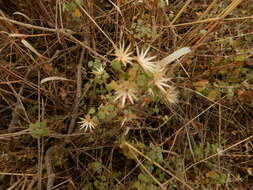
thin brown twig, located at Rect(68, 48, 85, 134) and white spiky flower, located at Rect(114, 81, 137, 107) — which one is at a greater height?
white spiky flower, located at Rect(114, 81, 137, 107)

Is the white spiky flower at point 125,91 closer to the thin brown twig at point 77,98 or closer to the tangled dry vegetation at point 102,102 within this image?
the tangled dry vegetation at point 102,102

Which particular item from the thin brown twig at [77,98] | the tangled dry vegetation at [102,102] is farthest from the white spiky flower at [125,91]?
the thin brown twig at [77,98]

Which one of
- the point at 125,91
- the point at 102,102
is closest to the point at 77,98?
the point at 102,102

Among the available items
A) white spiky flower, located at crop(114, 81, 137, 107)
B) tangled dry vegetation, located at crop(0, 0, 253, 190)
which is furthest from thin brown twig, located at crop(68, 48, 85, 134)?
white spiky flower, located at crop(114, 81, 137, 107)

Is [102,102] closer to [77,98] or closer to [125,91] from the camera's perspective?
[77,98]

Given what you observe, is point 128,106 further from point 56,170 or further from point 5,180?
point 5,180

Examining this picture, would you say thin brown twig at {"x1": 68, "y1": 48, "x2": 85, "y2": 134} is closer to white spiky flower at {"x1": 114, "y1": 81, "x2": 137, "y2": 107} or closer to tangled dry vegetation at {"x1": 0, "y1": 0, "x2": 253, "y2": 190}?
tangled dry vegetation at {"x1": 0, "y1": 0, "x2": 253, "y2": 190}

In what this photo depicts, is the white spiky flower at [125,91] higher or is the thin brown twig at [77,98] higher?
the white spiky flower at [125,91]

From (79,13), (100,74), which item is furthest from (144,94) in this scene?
(79,13)
